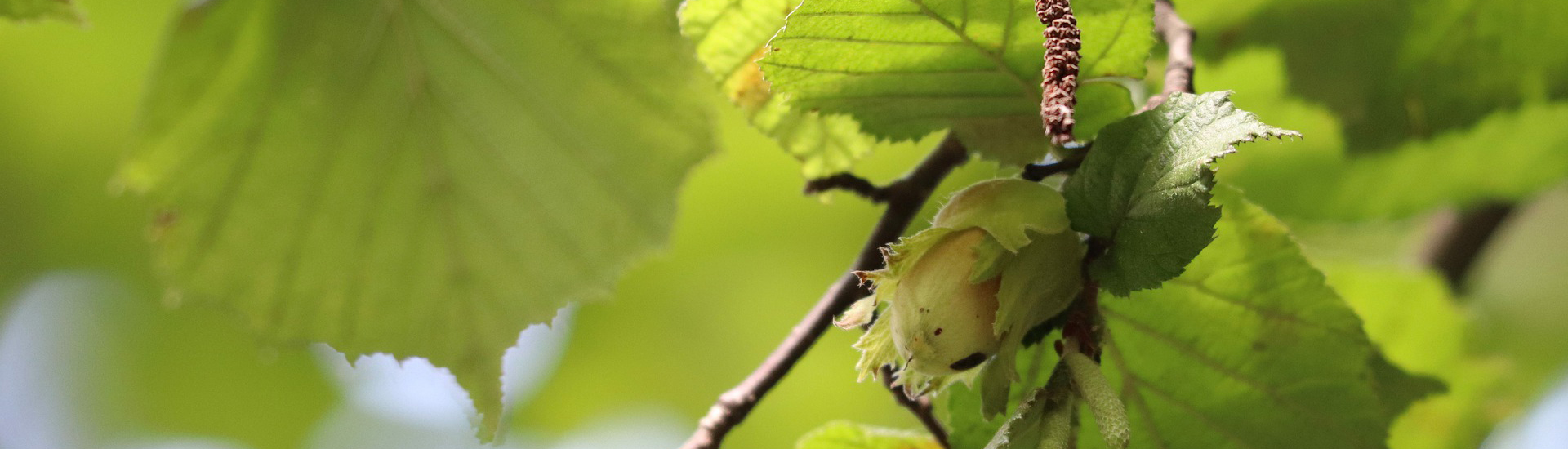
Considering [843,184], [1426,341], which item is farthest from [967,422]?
[1426,341]

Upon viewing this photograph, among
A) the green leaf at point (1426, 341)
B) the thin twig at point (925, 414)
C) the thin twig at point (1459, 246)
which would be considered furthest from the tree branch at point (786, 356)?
the thin twig at point (1459, 246)

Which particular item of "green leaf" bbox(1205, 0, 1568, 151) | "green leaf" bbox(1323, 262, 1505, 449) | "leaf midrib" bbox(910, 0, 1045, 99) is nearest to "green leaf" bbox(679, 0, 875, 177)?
"leaf midrib" bbox(910, 0, 1045, 99)

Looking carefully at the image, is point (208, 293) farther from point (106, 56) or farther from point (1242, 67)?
point (106, 56)

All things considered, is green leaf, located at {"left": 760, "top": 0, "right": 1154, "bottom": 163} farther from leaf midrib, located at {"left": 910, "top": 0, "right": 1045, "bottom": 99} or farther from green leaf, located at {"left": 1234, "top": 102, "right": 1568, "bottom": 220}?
green leaf, located at {"left": 1234, "top": 102, "right": 1568, "bottom": 220}

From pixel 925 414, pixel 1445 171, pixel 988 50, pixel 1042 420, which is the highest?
pixel 1445 171

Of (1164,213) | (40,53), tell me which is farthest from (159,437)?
(1164,213)

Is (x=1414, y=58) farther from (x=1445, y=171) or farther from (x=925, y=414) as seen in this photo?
(x=925, y=414)
